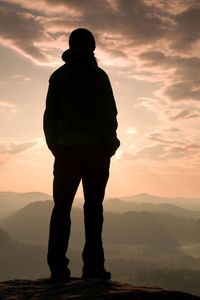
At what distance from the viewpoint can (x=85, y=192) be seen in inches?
235

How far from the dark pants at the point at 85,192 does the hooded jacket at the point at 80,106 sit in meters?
0.17

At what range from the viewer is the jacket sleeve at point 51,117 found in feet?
19.8

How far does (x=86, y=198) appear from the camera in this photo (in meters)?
5.98

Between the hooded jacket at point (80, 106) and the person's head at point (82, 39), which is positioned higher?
the person's head at point (82, 39)

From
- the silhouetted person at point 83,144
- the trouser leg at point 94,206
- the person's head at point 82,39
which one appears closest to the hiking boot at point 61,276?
the silhouetted person at point 83,144

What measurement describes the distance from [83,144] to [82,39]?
1682mm

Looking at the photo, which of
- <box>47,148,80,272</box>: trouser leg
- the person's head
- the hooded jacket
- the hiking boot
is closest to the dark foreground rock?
the hiking boot

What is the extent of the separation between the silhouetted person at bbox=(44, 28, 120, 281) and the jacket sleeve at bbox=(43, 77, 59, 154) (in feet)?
0.05

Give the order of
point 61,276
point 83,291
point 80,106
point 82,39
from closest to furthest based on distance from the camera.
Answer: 1. point 83,291
2. point 61,276
3. point 80,106
4. point 82,39

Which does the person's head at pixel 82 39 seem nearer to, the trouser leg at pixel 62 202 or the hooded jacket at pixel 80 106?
the hooded jacket at pixel 80 106

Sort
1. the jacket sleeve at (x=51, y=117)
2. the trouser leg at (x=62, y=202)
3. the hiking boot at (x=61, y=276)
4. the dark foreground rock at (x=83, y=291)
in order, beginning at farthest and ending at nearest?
the jacket sleeve at (x=51, y=117) → the trouser leg at (x=62, y=202) → the hiking boot at (x=61, y=276) → the dark foreground rock at (x=83, y=291)

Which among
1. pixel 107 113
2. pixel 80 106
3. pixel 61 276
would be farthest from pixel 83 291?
pixel 80 106

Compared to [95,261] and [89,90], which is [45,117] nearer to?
[89,90]

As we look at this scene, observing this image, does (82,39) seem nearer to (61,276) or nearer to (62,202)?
(62,202)
